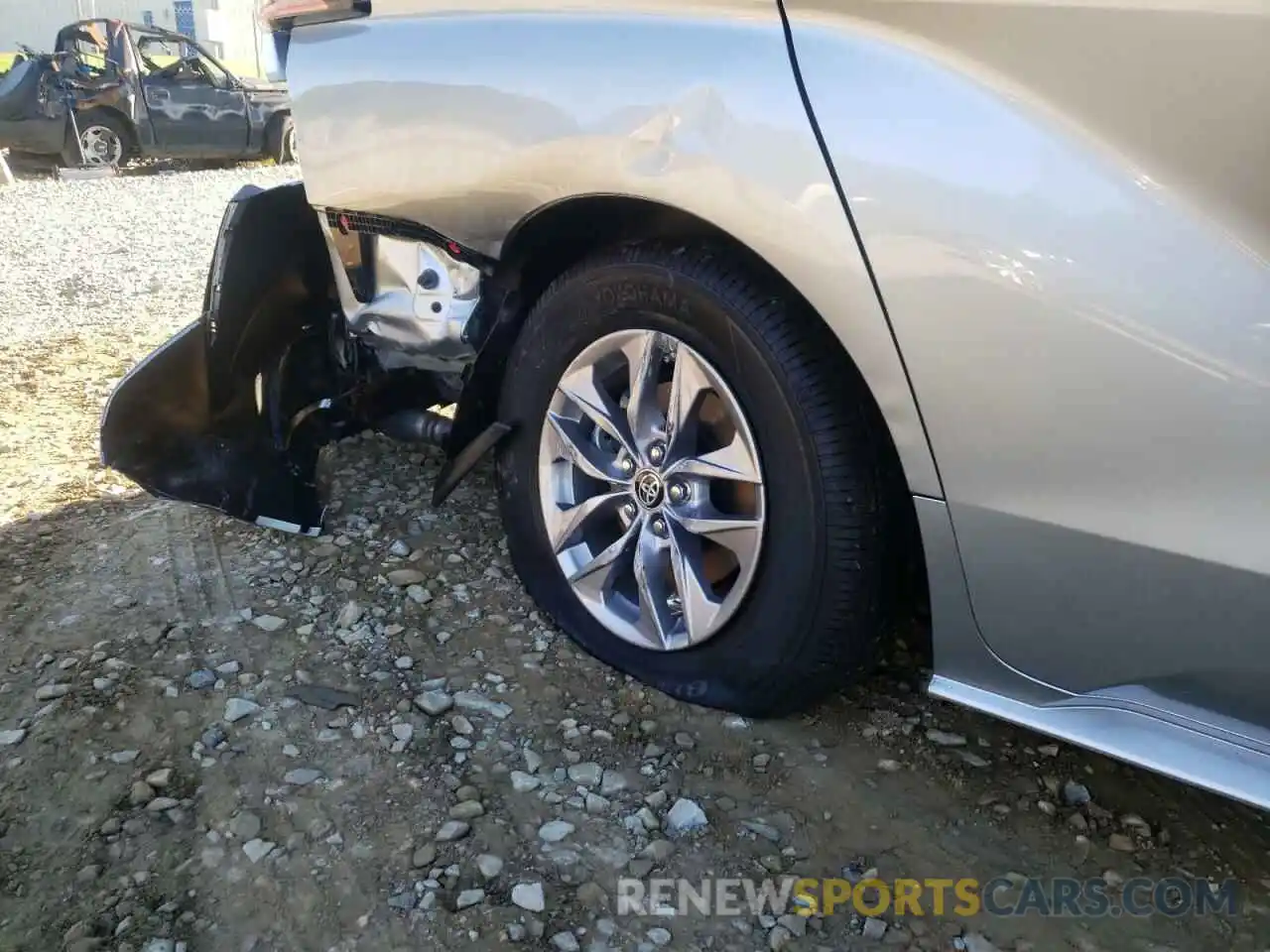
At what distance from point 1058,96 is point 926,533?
74 centimetres

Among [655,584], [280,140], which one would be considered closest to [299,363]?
[655,584]

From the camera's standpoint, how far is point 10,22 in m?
27.6

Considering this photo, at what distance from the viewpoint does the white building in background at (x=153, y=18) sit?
27.6 metres

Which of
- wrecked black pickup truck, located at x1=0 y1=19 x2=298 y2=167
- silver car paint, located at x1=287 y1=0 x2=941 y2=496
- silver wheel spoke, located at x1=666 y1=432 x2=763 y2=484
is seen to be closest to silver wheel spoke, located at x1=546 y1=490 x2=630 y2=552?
silver wheel spoke, located at x1=666 y1=432 x2=763 y2=484

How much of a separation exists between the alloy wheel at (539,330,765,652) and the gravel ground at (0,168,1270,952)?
234mm

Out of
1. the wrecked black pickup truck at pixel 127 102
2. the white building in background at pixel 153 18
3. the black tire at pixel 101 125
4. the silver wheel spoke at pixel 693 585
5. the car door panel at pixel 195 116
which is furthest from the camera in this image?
the white building in background at pixel 153 18

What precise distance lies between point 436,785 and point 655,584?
63 cm

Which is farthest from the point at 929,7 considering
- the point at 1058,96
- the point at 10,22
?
the point at 10,22

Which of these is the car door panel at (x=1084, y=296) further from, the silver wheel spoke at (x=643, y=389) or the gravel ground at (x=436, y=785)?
the silver wheel spoke at (x=643, y=389)

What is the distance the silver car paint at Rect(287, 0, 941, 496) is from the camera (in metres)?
1.84

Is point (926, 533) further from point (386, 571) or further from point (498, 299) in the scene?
point (386, 571)

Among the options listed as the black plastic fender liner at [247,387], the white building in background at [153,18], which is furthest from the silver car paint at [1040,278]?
the white building in background at [153,18]

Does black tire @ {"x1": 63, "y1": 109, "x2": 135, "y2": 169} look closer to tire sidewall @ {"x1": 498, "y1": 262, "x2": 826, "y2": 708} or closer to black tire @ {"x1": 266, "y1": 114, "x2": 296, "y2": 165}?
black tire @ {"x1": 266, "y1": 114, "x2": 296, "y2": 165}

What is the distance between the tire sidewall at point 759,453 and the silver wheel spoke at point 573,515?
2.1 inches
